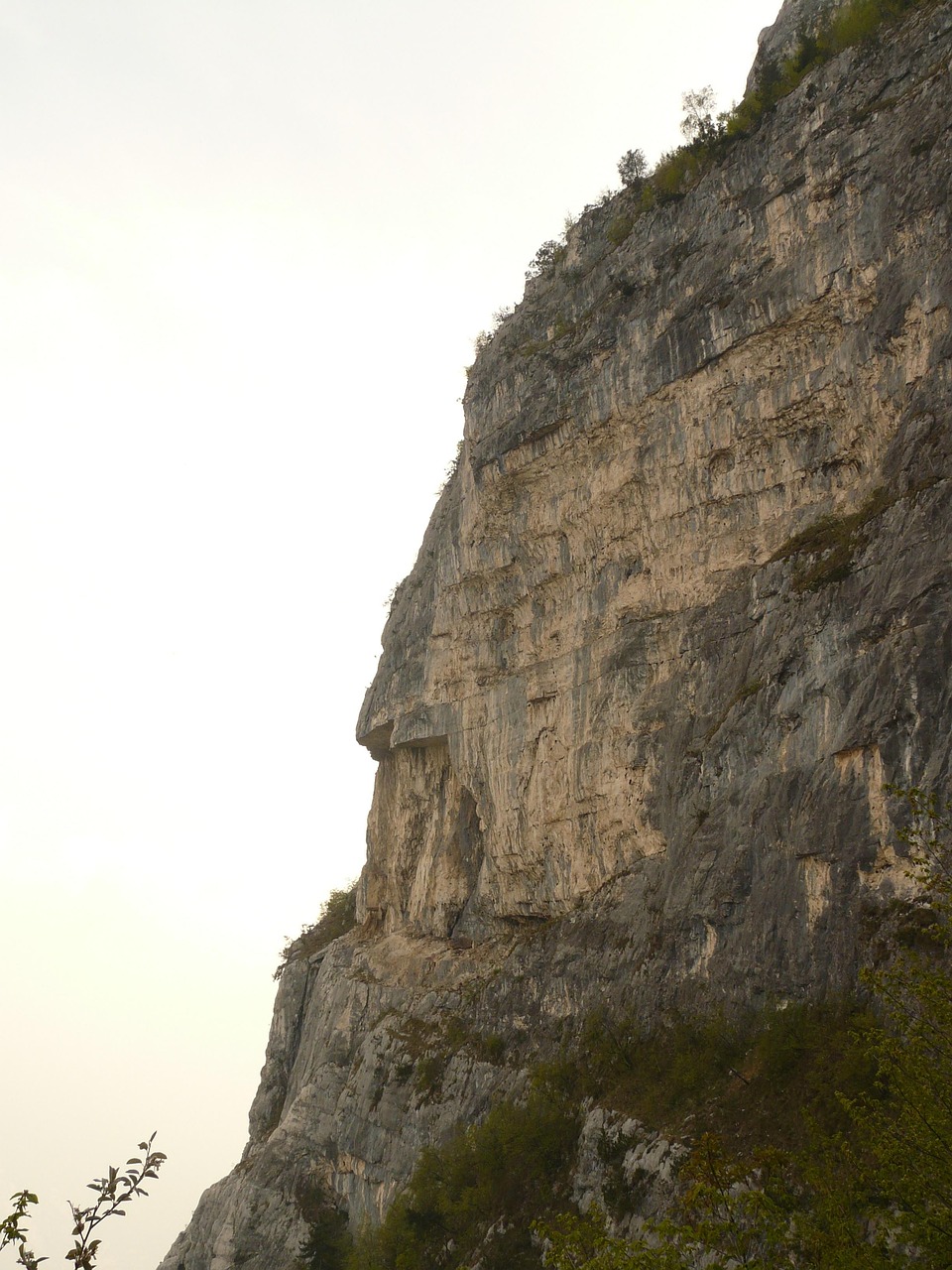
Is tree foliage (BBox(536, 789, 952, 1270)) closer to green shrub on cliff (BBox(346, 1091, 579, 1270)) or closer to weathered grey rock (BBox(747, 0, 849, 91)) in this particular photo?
green shrub on cliff (BBox(346, 1091, 579, 1270))

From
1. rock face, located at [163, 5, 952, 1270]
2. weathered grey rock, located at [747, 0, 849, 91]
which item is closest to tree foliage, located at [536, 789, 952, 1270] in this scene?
rock face, located at [163, 5, 952, 1270]

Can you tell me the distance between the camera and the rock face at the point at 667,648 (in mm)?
22984

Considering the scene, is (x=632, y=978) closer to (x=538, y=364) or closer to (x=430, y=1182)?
(x=430, y=1182)

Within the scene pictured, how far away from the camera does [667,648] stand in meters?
30.5

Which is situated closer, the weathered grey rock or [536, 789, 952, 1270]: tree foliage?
[536, 789, 952, 1270]: tree foliage

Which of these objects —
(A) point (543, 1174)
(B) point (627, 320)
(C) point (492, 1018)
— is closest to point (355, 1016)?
(C) point (492, 1018)

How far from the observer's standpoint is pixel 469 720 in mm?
37625

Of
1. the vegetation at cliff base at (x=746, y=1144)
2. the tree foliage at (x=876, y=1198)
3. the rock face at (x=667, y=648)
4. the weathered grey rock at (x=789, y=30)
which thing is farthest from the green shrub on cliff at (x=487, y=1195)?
the weathered grey rock at (x=789, y=30)

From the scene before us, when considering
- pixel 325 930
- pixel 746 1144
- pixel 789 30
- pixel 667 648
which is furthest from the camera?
pixel 325 930

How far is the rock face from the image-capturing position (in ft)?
75.4

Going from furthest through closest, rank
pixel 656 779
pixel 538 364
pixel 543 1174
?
pixel 538 364
pixel 656 779
pixel 543 1174

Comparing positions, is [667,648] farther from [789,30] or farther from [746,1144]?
[789,30]

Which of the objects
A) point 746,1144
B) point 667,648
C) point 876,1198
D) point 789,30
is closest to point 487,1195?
point 746,1144

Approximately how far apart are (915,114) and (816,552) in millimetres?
10574
